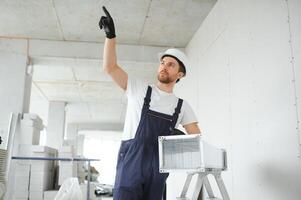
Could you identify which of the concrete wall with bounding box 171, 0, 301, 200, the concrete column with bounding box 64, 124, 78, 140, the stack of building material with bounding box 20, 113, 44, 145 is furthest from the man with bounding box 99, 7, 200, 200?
the concrete column with bounding box 64, 124, 78, 140

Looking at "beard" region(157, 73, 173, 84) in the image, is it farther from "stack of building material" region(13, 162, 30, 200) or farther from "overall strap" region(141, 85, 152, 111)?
"stack of building material" region(13, 162, 30, 200)

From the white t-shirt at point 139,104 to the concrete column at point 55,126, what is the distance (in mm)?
6438

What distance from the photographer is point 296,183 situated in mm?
1912

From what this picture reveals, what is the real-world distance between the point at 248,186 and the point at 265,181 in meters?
0.30

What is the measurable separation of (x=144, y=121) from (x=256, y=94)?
119 centimetres

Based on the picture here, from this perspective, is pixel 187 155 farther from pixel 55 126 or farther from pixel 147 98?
pixel 55 126

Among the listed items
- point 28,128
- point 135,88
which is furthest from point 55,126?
point 135,88

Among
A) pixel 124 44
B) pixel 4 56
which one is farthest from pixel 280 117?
pixel 4 56

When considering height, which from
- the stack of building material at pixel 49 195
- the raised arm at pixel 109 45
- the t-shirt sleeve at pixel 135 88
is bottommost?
the stack of building material at pixel 49 195

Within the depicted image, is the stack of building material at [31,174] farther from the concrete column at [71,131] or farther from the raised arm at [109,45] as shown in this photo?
the concrete column at [71,131]

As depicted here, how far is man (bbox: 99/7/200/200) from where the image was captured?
1560 millimetres

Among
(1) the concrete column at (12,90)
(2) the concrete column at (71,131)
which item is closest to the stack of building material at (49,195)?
(1) the concrete column at (12,90)

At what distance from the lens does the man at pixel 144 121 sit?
5.12 ft

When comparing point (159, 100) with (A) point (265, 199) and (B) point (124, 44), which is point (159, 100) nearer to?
(A) point (265, 199)
